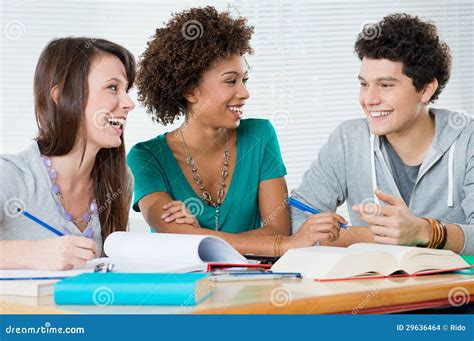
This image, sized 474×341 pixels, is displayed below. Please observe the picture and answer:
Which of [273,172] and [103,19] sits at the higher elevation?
[103,19]

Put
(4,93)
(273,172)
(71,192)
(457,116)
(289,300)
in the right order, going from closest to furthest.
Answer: (289,300), (71,192), (457,116), (273,172), (4,93)

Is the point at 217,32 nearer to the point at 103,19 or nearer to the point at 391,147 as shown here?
the point at 391,147

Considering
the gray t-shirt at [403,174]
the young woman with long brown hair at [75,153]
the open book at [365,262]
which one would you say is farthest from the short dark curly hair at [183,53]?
the open book at [365,262]

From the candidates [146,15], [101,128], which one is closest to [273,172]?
[101,128]

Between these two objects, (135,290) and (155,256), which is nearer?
(135,290)

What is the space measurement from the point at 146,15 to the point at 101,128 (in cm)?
240

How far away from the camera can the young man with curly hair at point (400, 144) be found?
7.97 feet

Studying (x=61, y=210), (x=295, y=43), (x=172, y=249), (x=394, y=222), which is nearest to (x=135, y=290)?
(x=172, y=249)

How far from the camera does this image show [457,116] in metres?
2.48

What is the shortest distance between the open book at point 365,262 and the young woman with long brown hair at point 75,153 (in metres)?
0.78

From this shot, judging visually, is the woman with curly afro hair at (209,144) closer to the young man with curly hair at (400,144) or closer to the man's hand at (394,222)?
the young man with curly hair at (400,144)

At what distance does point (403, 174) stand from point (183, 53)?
957 millimetres

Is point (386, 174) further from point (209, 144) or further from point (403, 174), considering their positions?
point (209, 144)

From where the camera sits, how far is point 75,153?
2172 millimetres
